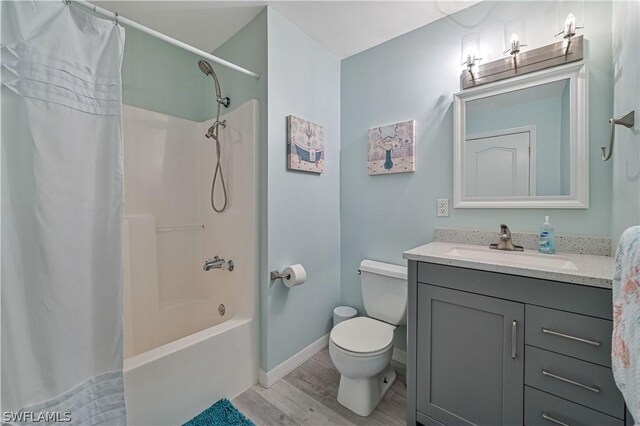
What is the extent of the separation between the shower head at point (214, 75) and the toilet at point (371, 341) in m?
1.61

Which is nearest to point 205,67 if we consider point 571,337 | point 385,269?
point 385,269

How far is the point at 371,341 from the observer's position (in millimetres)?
1519

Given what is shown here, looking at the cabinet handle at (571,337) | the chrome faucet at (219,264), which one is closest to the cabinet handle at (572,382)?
the cabinet handle at (571,337)

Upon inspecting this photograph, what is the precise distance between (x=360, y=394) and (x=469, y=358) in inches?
26.0

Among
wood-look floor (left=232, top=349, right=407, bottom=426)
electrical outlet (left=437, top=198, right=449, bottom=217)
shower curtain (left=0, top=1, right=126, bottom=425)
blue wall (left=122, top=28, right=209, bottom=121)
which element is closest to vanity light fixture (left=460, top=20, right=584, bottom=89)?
electrical outlet (left=437, top=198, right=449, bottom=217)

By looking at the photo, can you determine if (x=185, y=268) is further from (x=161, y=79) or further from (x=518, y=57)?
(x=518, y=57)

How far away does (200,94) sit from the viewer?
2367 millimetres

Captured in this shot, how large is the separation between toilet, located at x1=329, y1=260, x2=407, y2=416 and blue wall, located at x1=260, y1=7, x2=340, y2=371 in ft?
1.27

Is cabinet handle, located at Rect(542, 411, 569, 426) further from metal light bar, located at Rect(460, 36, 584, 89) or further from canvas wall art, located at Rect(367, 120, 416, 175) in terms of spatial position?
metal light bar, located at Rect(460, 36, 584, 89)

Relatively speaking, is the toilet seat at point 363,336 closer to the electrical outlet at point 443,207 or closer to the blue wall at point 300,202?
the blue wall at point 300,202

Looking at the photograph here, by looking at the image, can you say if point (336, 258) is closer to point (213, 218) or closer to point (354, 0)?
point (213, 218)

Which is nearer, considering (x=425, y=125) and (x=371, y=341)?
(x=371, y=341)

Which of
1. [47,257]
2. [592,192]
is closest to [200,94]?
[47,257]

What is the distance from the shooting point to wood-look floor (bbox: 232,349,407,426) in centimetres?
144
